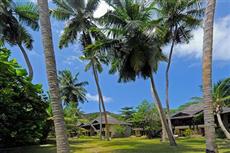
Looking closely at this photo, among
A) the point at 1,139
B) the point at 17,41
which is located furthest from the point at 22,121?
the point at 17,41

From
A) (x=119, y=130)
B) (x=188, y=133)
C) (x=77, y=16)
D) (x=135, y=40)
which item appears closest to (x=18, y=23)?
(x=77, y=16)

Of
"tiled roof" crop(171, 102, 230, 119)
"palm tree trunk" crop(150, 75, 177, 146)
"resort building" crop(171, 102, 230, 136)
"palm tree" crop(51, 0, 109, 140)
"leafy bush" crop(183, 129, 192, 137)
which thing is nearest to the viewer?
"palm tree trunk" crop(150, 75, 177, 146)

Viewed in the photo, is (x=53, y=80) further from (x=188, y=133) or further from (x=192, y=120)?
(x=192, y=120)

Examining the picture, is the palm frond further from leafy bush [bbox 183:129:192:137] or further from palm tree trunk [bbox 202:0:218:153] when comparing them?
leafy bush [bbox 183:129:192:137]

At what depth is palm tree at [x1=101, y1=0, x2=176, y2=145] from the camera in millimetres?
Answer: 25547

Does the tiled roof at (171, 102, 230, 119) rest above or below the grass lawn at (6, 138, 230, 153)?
above

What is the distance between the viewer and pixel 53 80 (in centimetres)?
929

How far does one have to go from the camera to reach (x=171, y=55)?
28750 millimetres

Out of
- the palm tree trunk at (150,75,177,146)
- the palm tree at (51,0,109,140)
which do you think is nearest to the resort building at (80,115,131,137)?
the palm tree at (51,0,109,140)

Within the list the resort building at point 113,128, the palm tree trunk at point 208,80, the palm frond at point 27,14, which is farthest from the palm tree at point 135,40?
the resort building at point 113,128

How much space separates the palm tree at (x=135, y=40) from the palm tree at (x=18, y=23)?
6.69 meters

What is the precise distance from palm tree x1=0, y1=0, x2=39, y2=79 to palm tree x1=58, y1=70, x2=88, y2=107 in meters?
34.7

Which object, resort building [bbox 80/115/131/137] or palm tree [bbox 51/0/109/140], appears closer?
palm tree [bbox 51/0/109/140]

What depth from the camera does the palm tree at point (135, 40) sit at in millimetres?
25547
